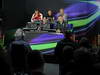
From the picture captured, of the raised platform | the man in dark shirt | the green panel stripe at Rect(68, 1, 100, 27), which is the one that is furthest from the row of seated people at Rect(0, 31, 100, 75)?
the man in dark shirt

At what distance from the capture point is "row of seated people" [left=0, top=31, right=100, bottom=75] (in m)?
1.13

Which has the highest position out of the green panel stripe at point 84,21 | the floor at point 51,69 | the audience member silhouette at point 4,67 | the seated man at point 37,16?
the seated man at point 37,16

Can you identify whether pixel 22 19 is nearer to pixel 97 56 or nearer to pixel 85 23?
pixel 85 23

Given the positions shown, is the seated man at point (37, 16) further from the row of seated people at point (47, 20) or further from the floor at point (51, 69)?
the floor at point (51, 69)

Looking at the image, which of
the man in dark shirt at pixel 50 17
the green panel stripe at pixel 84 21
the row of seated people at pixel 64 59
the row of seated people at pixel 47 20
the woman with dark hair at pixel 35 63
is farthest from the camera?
the man in dark shirt at pixel 50 17

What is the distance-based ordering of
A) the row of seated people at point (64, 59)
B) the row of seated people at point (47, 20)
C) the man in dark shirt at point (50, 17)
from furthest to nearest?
1. the man in dark shirt at point (50, 17)
2. the row of seated people at point (47, 20)
3. the row of seated people at point (64, 59)

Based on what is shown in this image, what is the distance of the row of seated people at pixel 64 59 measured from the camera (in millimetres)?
1133

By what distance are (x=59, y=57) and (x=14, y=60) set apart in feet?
0.84

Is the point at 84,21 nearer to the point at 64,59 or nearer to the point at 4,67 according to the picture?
the point at 64,59

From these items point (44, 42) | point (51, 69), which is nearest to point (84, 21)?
point (44, 42)

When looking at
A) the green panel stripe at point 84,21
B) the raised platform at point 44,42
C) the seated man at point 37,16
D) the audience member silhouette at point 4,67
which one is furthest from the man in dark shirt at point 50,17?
the audience member silhouette at point 4,67

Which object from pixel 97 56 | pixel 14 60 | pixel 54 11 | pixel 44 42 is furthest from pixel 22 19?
pixel 97 56

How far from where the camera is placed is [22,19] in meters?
3.68

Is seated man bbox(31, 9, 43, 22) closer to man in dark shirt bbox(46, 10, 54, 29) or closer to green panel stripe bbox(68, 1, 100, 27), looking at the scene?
man in dark shirt bbox(46, 10, 54, 29)
